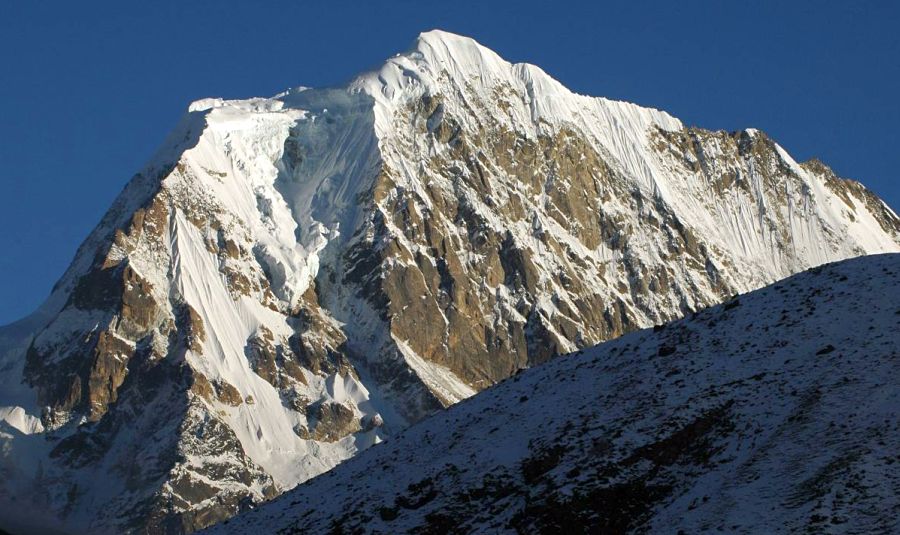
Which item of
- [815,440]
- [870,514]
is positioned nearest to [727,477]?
[815,440]

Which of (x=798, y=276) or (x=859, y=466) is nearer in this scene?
(x=859, y=466)

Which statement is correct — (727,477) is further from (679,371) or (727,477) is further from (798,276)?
(798,276)

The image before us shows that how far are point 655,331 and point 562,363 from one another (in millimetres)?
4810

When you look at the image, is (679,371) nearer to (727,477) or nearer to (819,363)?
(819,363)

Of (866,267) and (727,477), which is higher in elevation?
(866,267)

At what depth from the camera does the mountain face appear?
62875 millimetres

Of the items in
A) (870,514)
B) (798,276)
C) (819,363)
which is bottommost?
(870,514)

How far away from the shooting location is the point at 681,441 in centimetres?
7025

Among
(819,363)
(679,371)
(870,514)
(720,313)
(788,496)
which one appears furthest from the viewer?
(720,313)

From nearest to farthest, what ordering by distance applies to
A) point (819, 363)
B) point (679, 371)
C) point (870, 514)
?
point (870, 514) → point (819, 363) → point (679, 371)

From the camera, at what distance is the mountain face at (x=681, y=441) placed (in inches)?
2475

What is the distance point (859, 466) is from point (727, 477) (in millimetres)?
5497

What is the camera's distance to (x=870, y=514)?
2293 inches

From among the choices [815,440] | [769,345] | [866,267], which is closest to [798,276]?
[866,267]
